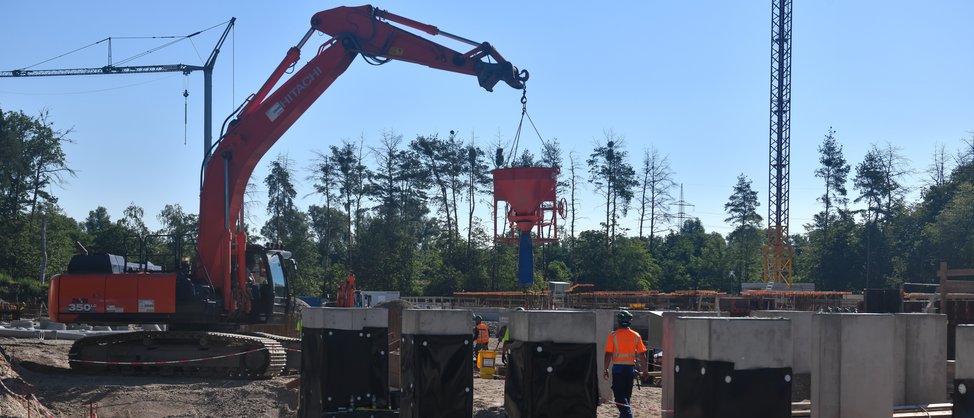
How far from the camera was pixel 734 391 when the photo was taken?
7.16 metres

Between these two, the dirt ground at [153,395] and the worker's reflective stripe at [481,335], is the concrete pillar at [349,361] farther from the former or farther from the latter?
the worker's reflective stripe at [481,335]

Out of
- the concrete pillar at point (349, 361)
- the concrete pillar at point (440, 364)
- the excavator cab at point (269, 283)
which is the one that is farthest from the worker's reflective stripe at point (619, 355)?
the excavator cab at point (269, 283)

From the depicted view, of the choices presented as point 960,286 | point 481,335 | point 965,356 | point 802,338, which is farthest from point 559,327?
point 960,286

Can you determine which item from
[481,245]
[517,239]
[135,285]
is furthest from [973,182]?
[135,285]

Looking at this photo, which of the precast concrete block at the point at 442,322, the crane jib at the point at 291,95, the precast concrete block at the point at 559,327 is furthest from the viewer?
the crane jib at the point at 291,95

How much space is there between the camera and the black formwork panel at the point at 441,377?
10.1 metres

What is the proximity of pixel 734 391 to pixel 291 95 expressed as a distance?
566 inches

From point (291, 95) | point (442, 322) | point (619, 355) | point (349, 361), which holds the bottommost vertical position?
point (349, 361)

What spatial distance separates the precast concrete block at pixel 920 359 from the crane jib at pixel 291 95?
12493 mm

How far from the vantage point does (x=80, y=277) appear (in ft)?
60.6

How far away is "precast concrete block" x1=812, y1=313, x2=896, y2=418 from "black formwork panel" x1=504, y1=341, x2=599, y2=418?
3.09 meters

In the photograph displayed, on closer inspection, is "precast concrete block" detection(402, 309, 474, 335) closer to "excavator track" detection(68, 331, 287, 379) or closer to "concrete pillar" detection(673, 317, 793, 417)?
"concrete pillar" detection(673, 317, 793, 417)

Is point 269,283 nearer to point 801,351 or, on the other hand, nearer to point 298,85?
point 298,85

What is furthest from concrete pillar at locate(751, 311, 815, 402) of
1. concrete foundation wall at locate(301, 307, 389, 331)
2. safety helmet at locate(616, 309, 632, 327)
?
concrete foundation wall at locate(301, 307, 389, 331)
